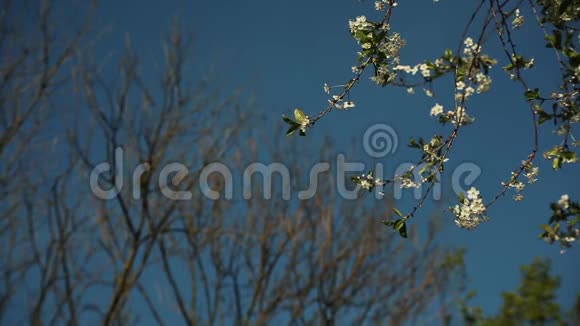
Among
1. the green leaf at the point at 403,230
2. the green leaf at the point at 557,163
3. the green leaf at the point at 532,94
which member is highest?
the green leaf at the point at 532,94

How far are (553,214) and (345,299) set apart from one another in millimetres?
5630

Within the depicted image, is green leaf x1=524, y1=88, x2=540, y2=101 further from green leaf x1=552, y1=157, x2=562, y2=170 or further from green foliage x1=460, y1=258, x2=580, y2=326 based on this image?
green foliage x1=460, y1=258, x2=580, y2=326

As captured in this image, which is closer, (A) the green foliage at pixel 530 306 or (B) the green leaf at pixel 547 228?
(B) the green leaf at pixel 547 228

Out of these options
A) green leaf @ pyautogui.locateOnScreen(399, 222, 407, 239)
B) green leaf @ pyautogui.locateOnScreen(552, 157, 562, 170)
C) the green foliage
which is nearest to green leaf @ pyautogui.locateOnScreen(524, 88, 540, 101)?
green leaf @ pyautogui.locateOnScreen(552, 157, 562, 170)

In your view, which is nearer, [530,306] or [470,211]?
[470,211]

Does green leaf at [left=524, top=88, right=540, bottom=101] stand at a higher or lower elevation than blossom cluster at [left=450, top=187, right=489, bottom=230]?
higher

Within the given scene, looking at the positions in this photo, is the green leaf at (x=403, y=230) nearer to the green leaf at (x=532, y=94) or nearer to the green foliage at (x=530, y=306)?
the green leaf at (x=532, y=94)

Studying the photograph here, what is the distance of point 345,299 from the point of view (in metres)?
7.18

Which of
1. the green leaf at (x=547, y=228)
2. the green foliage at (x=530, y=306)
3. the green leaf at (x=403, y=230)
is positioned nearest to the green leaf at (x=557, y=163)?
the green leaf at (x=547, y=228)

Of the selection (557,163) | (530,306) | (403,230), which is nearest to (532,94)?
(557,163)

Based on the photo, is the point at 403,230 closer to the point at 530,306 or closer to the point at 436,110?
the point at 436,110

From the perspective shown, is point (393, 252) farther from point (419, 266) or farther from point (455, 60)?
point (455, 60)

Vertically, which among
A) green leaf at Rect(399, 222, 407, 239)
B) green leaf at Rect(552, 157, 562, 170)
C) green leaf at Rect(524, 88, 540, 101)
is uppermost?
green leaf at Rect(524, 88, 540, 101)

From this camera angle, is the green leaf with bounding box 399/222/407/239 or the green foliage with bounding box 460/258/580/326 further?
the green foliage with bounding box 460/258/580/326
